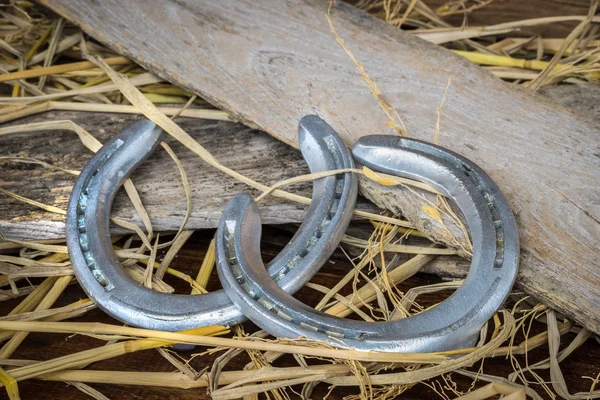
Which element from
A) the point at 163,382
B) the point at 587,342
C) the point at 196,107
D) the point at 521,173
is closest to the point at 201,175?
the point at 196,107

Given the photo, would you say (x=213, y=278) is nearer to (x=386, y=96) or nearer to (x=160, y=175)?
(x=160, y=175)

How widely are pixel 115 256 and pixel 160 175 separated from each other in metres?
0.15

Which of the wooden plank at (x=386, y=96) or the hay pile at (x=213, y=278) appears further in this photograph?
the wooden plank at (x=386, y=96)

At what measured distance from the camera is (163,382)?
32.3 inches

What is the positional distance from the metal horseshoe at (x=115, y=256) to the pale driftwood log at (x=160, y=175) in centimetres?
4

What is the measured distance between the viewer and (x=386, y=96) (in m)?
1.07

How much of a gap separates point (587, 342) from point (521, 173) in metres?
0.23

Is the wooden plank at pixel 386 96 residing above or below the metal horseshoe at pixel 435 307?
above

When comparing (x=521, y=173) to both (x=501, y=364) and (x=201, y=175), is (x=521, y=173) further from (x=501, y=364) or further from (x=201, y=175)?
(x=201, y=175)

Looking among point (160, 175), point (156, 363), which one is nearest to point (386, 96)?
point (160, 175)

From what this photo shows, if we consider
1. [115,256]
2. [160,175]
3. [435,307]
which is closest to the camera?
[435,307]

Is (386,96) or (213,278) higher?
(386,96)

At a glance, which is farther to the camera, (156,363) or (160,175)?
(160,175)

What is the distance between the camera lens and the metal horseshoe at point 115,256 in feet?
2.87
